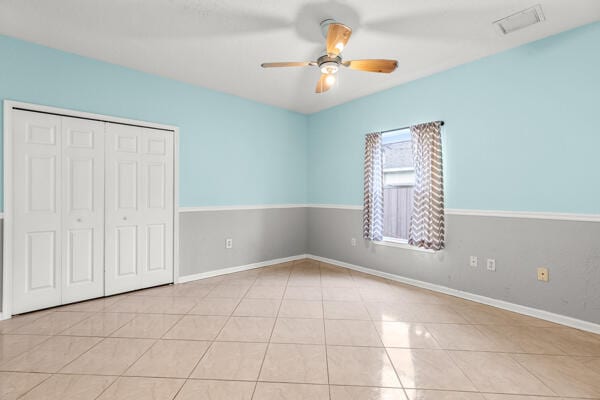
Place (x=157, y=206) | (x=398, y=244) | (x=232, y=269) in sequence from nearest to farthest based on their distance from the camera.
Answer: (x=157, y=206)
(x=398, y=244)
(x=232, y=269)

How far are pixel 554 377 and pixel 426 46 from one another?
2894 mm

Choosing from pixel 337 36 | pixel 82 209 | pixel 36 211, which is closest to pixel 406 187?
pixel 337 36

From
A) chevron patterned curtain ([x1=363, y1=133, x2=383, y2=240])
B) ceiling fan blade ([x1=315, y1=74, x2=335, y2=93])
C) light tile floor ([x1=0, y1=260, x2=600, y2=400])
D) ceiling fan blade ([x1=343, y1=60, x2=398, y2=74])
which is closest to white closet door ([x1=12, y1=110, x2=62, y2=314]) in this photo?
light tile floor ([x1=0, y1=260, x2=600, y2=400])

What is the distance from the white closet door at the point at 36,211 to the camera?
2.79 m

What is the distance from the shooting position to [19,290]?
280 cm

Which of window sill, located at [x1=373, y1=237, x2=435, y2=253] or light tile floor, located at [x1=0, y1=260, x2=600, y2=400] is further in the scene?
window sill, located at [x1=373, y1=237, x2=435, y2=253]

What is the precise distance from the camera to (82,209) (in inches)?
124

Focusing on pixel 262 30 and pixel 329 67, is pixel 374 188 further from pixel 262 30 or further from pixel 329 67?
pixel 262 30

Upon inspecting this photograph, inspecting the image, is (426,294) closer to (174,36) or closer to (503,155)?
(503,155)

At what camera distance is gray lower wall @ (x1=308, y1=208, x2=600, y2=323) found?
257cm

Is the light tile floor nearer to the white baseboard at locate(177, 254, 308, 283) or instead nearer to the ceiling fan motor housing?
the white baseboard at locate(177, 254, 308, 283)

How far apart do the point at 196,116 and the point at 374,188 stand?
105 inches

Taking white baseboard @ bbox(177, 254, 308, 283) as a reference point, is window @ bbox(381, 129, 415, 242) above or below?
above

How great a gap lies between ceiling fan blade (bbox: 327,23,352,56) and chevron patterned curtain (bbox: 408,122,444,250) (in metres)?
1.69
